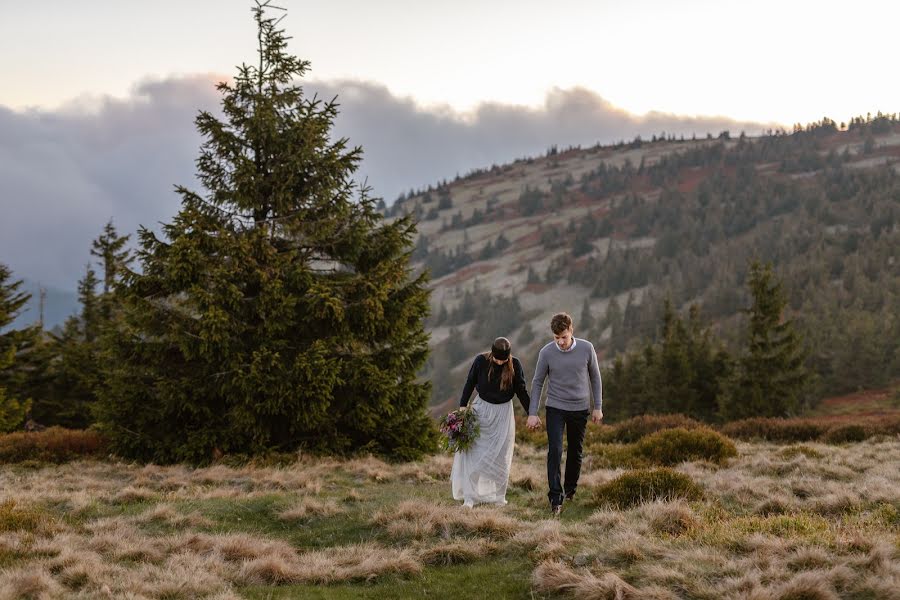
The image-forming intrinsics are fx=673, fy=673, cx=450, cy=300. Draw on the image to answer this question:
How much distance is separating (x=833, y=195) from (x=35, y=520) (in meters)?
201

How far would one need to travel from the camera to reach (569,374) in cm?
930

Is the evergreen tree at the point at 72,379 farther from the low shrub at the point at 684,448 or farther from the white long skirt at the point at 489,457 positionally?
the white long skirt at the point at 489,457

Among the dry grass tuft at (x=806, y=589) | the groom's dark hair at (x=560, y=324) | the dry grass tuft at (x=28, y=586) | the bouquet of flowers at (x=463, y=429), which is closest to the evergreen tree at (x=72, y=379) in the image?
the bouquet of flowers at (x=463, y=429)

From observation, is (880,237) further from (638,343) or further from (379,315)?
(379,315)

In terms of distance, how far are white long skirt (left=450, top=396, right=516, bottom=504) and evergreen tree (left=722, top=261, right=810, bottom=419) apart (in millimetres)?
37571

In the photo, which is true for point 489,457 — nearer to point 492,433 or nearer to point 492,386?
point 492,433

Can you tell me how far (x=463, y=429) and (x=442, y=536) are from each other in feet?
6.60

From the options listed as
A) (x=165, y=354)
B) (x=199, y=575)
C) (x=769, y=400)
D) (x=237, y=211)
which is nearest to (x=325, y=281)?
(x=237, y=211)

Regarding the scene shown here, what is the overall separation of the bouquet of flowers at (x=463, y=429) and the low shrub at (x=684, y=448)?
6.76 m

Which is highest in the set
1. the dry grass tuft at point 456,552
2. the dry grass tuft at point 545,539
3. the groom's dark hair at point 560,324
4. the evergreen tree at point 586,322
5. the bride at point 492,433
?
the evergreen tree at point 586,322

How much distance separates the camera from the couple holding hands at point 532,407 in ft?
30.5

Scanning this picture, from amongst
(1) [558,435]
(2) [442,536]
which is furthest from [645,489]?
(2) [442,536]

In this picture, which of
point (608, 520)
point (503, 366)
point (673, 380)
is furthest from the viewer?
point (673, 380)

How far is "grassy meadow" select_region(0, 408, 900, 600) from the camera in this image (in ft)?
19.0
